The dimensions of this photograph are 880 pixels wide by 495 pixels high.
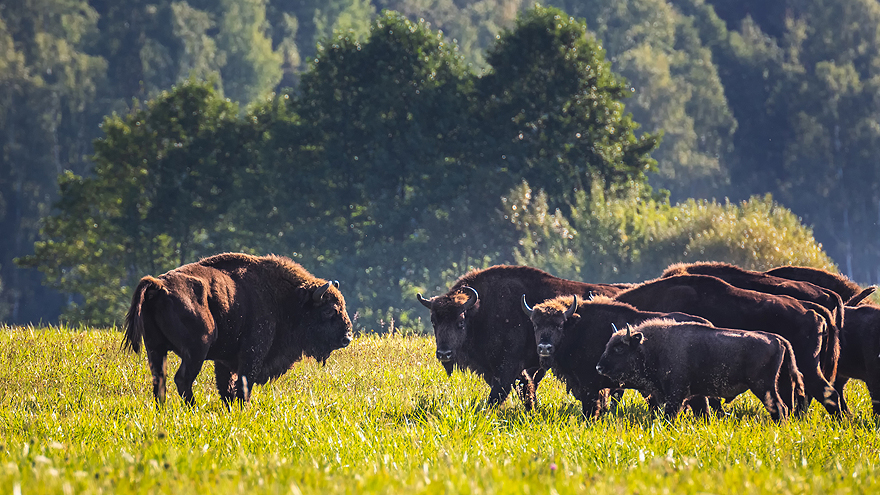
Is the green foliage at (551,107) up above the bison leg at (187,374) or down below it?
above

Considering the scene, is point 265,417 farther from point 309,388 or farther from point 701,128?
point 701,128

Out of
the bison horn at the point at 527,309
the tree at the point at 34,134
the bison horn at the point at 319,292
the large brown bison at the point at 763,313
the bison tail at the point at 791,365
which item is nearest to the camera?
the bison tail at the point at 791,365

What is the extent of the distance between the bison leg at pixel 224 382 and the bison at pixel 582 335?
362 cm

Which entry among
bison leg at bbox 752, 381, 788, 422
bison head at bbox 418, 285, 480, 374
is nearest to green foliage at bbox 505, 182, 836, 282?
bison head at bbox 418, 285, 480, 374

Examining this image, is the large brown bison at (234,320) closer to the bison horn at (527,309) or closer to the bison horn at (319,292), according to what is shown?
the bison horn at (319,292)

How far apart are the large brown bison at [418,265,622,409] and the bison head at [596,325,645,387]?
5.22ft

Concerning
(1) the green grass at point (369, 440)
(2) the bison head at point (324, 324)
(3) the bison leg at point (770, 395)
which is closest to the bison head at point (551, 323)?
(1) the green grass at point (369, 440)

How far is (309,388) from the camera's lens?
11.5 metres

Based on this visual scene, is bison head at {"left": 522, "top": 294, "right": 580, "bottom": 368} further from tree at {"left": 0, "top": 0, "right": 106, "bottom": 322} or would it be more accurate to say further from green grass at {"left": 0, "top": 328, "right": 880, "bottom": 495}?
tree at {"left": 0, "top": 0, "right": 106, "bottom": 322}

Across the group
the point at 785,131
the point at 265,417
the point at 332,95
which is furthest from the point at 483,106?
the point at 785,131

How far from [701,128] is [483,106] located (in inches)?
1598

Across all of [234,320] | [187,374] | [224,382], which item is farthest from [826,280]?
[187,374]

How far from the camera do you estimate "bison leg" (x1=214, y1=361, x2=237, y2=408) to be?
36.5 ft

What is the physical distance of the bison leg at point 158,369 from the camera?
9.77 metres
